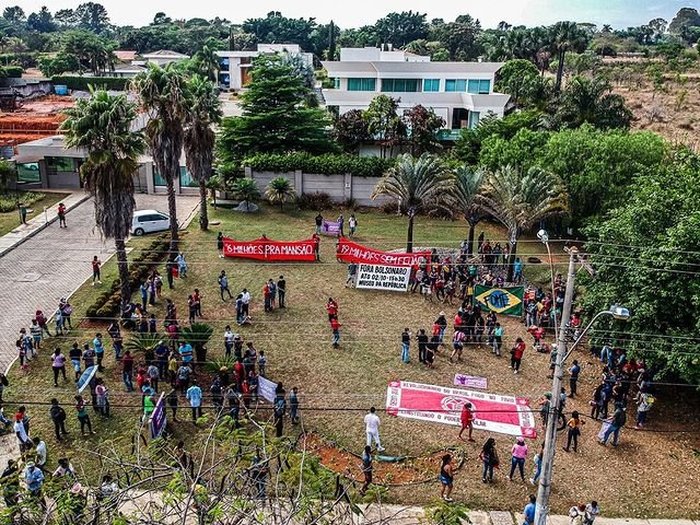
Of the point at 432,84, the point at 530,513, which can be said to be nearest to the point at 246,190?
the point at 432,84

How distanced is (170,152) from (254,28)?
141 meters

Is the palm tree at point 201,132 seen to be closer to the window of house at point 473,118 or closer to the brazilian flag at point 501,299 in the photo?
the brazilian flag at point 501,299

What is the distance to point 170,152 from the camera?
1188 inches

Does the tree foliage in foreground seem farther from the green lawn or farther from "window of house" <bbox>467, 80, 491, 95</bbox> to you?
"window of house" <bbox>467, 80, 491, 95</bbox>

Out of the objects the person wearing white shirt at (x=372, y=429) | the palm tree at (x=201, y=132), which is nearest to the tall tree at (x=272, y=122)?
the palm tree at (x=201, y=132)

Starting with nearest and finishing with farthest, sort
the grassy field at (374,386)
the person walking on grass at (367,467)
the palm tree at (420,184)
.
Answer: the person walking on grass at (367,467), the grassy field at (374,386), the palm tree at (420,184)

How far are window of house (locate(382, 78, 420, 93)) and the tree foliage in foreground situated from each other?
38.2 meters

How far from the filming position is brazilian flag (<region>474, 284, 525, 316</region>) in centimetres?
2691

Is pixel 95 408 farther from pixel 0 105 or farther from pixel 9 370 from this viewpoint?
pixel 0 105

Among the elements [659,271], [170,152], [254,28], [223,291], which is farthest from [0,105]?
[254,28]

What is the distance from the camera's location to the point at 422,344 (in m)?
23.3

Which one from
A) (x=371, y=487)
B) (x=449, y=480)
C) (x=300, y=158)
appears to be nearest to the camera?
(x=371, y=487)

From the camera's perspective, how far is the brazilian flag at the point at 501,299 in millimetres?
26906

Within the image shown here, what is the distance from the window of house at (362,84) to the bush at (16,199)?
29643 millimetres
